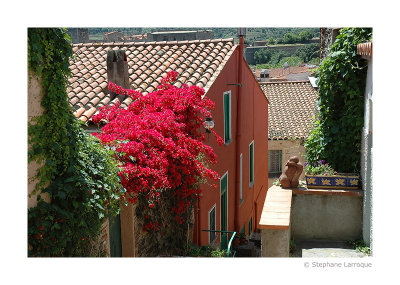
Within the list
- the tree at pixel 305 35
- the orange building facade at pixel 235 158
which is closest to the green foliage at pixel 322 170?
the orange building facade at pixel 235 158

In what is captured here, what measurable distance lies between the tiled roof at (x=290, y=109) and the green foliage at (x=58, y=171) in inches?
508

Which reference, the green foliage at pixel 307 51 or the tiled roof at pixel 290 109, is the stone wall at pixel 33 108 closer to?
the tiled roof at pixel 290 109

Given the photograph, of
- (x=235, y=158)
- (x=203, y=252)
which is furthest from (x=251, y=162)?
(x=203, y=252)

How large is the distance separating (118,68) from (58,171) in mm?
4657

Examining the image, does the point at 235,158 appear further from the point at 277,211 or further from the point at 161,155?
the point at 277,211

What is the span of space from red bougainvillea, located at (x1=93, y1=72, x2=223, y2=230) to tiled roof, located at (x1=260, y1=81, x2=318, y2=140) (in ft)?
32.5

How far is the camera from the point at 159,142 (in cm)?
654

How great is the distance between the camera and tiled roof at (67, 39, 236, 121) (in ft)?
29.0

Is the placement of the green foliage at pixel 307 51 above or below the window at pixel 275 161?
above

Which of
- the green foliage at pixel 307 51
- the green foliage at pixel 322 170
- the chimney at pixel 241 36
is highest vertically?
the green foliage at pixel 307 51

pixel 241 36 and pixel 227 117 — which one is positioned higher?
pixel 241 36

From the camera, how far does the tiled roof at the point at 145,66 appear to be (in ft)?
29.0
